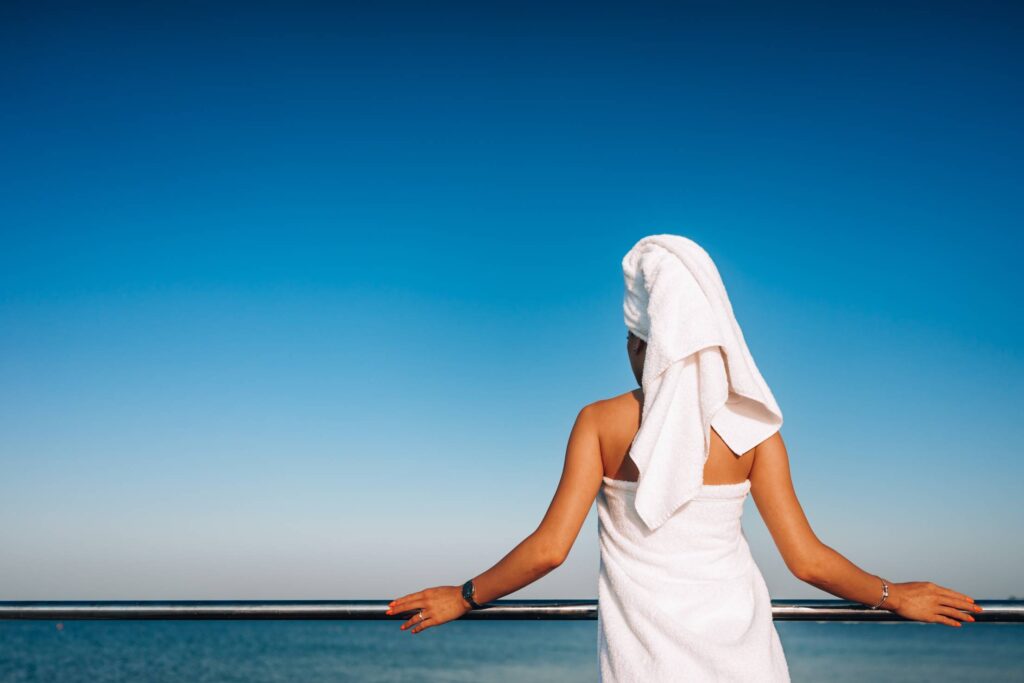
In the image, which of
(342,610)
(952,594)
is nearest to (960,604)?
(952,594)

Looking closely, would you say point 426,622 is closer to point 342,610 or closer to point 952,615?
point 342,610

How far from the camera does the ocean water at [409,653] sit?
28.5 metres

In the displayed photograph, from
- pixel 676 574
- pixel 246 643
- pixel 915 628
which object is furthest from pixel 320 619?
pixel 915 628

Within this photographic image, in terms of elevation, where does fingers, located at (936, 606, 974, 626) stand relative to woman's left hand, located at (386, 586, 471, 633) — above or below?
below

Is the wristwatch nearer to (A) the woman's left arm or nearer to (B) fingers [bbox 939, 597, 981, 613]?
(A) the woman's left arm

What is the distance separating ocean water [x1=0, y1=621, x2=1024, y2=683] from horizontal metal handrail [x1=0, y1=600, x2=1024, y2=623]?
84.1 ft

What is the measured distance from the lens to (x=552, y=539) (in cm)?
186

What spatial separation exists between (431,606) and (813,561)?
3.21ft

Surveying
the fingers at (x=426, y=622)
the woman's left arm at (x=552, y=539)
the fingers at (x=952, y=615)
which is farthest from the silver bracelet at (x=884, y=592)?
the fingers at (x=426, y=622)

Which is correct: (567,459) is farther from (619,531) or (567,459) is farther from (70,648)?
(70,648)

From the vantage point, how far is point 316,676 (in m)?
28.8

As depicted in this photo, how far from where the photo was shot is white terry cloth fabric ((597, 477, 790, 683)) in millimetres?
1780

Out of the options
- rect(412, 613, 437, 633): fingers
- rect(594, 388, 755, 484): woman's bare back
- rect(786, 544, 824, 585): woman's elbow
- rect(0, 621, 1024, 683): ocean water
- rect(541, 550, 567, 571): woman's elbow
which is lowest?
rect(0, 621, 1024, 683): ocean water

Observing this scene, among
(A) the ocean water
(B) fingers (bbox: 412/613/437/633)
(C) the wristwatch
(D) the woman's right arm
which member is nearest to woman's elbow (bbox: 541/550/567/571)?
(C) the wristwatch
